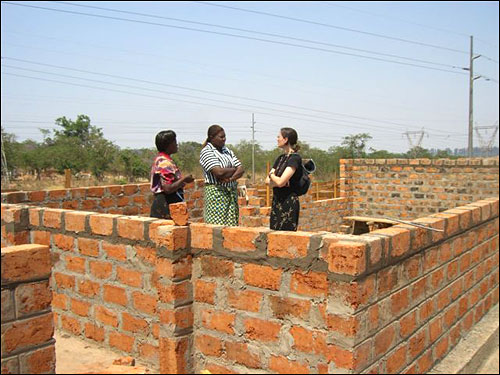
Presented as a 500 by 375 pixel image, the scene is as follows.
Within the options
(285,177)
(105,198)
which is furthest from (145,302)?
(105,198)

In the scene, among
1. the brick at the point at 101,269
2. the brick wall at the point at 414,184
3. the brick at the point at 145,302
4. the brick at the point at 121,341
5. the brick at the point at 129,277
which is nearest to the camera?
the brick at the point at 145,302

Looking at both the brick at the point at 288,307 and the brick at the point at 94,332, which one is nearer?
the brick at the point at 288,307

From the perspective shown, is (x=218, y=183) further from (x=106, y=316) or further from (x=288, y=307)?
(x=288, y=307)

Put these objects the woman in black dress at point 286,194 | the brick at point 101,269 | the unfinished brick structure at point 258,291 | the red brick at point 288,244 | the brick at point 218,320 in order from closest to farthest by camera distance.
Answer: the unfinished brick structure at point 258,291
the red brick at point 288,244
the brick at point 218,320
the brick at point 101,269
the woman in black dress at point 286,194

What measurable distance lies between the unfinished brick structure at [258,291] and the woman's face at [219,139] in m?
1.26

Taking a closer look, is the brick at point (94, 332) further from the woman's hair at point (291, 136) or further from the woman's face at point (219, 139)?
the woman's hair at point (291, 136)

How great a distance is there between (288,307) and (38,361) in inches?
62.2

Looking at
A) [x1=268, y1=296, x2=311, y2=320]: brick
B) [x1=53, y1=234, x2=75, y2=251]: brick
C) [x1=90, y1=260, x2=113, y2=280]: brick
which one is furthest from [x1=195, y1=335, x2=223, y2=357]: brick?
[x1=53, y1=234, x2=75, y2=251]: brick

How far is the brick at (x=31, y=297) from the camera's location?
2.37 meters

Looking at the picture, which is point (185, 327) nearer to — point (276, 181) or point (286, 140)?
point (276, 181)

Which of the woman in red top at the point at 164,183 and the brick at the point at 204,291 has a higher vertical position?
the woman in red top at the point at 164,183

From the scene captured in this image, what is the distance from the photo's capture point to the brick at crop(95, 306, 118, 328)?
4.41 m

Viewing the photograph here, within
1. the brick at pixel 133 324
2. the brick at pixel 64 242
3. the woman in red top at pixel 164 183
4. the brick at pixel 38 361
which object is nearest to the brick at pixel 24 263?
the brick at pixel 38 361

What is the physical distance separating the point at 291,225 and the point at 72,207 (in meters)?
4.04
